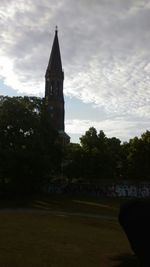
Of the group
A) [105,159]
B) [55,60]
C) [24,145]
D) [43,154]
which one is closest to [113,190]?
[105,159]

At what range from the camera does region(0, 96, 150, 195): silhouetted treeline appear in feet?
185

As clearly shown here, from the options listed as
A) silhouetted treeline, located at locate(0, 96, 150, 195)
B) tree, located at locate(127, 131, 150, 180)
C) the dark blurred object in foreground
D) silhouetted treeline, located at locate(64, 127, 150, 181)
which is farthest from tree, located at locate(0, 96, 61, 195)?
the dark blurred object in foreground

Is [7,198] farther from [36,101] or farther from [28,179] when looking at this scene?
[36,101]

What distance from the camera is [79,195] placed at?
6191cm

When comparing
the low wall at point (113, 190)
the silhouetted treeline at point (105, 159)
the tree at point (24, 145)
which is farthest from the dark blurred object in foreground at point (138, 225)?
the silhouetted treeline at point (105, 159)

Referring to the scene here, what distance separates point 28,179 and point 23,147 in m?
3.89

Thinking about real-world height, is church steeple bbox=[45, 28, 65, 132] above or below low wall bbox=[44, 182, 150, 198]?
above

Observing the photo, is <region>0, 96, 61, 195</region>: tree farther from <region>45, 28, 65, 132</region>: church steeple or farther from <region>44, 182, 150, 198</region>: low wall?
<region>45, 28, 65, 132</region>: church steeple

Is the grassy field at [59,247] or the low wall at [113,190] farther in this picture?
the low wall at [113,190]

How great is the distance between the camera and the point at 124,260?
15.8 metres

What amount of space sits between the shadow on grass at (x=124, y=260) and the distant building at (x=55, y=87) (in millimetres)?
95189

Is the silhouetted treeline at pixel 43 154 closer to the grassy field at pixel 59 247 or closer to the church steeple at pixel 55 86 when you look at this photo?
the grassy field at pixel 59 247

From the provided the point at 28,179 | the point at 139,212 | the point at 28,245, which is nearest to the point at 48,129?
the point at 28,179

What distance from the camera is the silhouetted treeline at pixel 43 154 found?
56.4 m
